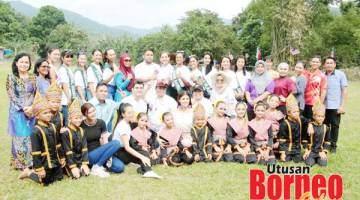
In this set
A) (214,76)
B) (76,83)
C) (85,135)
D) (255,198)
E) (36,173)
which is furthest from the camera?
(214,76)

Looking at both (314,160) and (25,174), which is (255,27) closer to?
(314,160)

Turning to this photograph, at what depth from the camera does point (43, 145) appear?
5.57 m

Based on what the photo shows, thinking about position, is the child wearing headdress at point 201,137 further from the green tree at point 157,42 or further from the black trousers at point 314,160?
the green tree at point 157,42

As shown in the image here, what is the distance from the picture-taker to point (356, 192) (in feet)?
18.1

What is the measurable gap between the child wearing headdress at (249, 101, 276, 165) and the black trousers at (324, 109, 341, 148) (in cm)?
150

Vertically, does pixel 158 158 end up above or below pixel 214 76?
below

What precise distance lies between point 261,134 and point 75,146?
3.13 metres

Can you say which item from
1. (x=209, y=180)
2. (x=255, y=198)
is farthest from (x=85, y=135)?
(x=255, y=198)

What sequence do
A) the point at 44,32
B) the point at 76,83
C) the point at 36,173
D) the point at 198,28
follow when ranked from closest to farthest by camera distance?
the point at 36,173 < the point at 76,83 < the point at 198,28 < the point at 44,32

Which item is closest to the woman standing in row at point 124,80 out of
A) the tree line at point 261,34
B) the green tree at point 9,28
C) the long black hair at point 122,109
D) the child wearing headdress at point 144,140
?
the long black hair at point 122,109

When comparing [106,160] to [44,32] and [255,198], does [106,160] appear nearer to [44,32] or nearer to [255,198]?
[255,198]

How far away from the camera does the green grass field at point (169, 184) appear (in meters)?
5.26

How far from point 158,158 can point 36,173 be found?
2002mm

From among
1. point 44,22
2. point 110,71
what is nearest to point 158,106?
point 110,71
